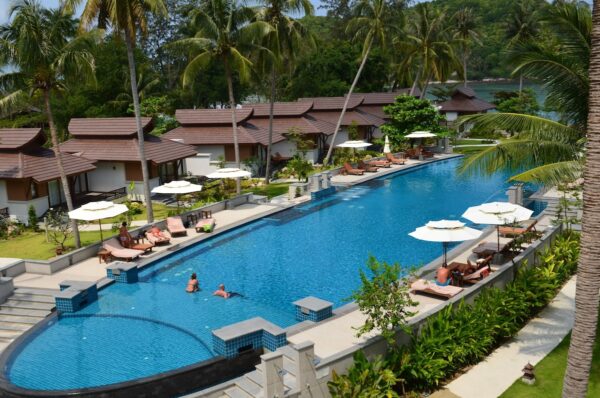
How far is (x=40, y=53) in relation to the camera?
65.2ft

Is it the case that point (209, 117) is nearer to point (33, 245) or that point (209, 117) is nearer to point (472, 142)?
point (33, 245)

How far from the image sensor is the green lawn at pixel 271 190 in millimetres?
32938

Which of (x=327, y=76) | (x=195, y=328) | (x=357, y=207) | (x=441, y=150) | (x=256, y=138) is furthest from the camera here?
(x=327, y=76)

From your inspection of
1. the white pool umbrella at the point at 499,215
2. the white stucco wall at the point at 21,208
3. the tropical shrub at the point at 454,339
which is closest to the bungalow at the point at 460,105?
the white pool umbrella at the point at 499,215

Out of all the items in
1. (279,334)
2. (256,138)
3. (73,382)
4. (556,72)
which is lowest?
(73,382)

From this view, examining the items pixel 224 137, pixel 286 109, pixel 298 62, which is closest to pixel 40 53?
pixel 224 137

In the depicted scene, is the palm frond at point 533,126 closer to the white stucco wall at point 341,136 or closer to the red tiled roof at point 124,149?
the red tiled roof at point 124,149

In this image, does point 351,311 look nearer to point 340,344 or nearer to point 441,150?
point 340,344

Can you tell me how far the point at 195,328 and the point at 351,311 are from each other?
415 centimetres

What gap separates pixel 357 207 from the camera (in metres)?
30.0

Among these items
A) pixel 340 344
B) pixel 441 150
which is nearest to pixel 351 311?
pixel 340 344

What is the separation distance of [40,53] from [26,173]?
835 cm

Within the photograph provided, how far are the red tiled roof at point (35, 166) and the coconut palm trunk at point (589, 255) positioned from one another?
24.3m

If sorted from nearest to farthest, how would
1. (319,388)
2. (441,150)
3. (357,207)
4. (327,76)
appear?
(319,388)
(357,207)
(441,150)
(327,76)
